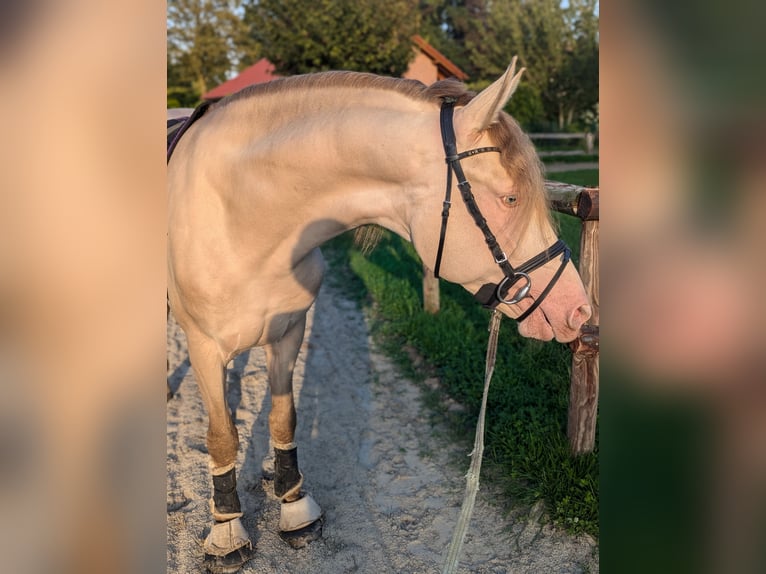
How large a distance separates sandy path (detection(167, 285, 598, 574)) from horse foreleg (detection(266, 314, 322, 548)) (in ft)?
0.29

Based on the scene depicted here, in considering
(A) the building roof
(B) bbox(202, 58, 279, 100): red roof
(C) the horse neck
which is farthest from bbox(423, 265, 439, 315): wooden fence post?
(B) bbox(202, 58, 279, 100): red roof

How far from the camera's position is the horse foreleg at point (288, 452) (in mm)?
2877

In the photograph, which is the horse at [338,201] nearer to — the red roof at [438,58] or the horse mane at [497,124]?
the horse mane at [497,124]

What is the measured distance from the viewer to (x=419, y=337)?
5.25 meters

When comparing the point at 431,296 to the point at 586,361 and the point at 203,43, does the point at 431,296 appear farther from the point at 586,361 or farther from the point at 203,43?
the point at 203,43

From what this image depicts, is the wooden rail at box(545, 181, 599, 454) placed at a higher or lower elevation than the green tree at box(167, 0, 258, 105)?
lower

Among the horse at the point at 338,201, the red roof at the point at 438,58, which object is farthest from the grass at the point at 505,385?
the red roof at the point at 438,58

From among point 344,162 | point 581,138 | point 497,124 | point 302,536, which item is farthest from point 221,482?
point 581,138

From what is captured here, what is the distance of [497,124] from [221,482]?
Answer: 2.02m

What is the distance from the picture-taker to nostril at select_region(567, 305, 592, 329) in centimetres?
196

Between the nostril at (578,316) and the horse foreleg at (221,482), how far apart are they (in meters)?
1.48

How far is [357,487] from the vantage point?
10.9 feet

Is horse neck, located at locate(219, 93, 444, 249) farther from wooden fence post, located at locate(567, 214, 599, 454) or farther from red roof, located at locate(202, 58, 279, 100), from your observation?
red roof, located at locate(202, 58, 279, 100)
